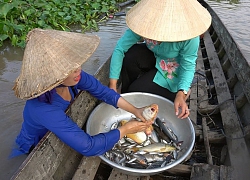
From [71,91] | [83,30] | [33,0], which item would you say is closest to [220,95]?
[71,91]

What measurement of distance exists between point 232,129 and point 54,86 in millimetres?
1734

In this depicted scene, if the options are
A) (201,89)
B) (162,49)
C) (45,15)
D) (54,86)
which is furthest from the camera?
(45,15)

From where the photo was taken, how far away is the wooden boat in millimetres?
1632

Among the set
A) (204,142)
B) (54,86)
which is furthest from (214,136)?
(54,86)

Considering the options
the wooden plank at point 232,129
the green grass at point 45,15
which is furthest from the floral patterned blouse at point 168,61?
the green grass at point 45,15

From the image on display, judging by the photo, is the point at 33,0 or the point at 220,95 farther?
the point at 33,0

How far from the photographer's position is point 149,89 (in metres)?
2.41

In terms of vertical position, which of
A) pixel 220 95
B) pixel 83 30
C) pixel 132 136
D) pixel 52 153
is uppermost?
pixel 52 153

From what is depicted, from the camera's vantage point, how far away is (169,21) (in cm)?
176

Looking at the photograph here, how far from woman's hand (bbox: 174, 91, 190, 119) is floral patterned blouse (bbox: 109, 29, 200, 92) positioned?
0.30 ft

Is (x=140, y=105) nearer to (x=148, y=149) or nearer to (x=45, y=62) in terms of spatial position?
(x=148, y=149)

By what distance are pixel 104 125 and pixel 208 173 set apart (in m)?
0.95

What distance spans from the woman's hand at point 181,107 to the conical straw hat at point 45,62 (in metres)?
0.91

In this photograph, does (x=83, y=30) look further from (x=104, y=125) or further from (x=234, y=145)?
(x=234, y=145)
